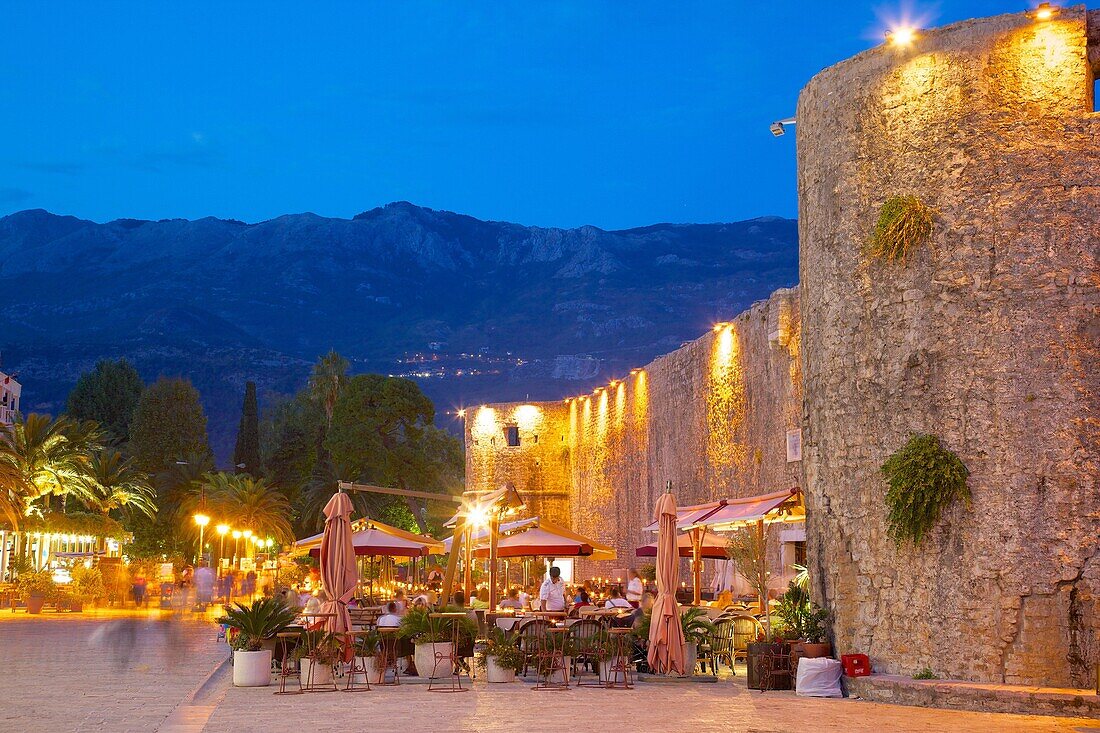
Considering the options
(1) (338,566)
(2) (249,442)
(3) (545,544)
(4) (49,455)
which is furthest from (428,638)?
(2) (249,442)

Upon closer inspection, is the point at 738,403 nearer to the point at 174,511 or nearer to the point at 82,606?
the point at 82,606

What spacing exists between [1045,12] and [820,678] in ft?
24.2

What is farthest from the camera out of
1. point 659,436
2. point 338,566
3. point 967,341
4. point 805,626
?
point 659,436

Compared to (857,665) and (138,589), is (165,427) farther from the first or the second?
(857,665)

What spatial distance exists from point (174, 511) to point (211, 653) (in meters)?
45.3

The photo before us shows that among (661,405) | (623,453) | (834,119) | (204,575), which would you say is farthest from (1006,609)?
(204,575)

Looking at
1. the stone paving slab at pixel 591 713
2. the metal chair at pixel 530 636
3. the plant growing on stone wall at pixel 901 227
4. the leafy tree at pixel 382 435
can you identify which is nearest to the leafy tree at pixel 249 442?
the leafy tree at pixel 382 435

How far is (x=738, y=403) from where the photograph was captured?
23.5 metres

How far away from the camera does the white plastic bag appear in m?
12.3

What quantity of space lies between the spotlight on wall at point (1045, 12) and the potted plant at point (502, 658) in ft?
29.3

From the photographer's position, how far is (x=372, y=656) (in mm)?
13539

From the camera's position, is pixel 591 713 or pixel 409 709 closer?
pixel 591 713

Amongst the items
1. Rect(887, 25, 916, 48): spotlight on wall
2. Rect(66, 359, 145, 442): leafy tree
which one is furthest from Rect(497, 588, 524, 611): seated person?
Rect(66, 359, 145, 442): leafy tree

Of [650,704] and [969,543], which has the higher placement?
[969,543]
